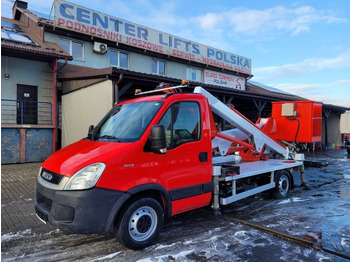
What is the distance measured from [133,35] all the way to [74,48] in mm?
3741

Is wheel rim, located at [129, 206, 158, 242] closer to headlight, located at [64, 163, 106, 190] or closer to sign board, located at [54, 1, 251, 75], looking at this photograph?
headlight, located at [64, 163, 106, 190]

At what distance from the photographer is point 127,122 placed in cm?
429

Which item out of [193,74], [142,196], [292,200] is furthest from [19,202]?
[193,74]

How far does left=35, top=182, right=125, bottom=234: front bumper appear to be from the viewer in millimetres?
3346

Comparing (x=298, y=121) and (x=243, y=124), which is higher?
(x=298, y=121)

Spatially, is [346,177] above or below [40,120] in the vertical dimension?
Answer: below

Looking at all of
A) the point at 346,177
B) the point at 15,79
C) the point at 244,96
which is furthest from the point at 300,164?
the point at 15,79

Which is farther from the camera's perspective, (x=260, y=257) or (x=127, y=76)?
(x=127, y=76)

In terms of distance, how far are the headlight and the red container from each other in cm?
593

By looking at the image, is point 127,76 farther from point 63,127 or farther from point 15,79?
point 15,79

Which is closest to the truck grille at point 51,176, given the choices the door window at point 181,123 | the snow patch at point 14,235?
the snow patch at point 14,235

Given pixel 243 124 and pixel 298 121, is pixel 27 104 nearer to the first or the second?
pixel 243 124

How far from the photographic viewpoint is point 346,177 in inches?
377

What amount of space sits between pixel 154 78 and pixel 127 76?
4.15 feet
